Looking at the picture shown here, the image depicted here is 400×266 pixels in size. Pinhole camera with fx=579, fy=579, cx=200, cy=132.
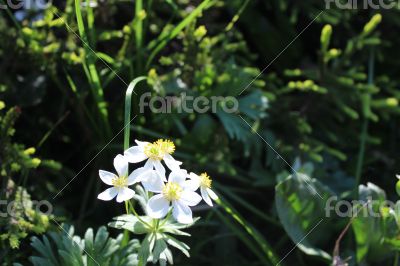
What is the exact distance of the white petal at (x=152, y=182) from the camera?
4.00ft

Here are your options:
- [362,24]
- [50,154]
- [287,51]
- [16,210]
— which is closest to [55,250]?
[16,210]

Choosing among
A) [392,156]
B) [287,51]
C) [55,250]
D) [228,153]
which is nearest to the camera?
[55,250]

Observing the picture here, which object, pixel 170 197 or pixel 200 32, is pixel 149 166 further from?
pixel 200 32

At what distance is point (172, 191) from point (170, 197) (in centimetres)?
1

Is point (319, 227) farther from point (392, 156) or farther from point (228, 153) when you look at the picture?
point (392, 156)

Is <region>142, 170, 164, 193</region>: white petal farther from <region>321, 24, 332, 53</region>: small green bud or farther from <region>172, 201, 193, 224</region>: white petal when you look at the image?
<region>321, 24, 332, 53</region>: small green bud

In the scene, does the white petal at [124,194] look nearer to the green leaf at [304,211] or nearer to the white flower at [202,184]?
the white flower at [202,184]

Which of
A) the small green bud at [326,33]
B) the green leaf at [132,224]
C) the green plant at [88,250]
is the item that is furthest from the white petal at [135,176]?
the small green bud at [326,33]

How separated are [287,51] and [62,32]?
2.85ft

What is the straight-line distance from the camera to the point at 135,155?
Result: 1272 millimetres

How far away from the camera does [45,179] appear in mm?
→ 1831

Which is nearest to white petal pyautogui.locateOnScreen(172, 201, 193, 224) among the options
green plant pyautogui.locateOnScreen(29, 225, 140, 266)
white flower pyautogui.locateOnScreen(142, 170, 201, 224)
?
white flower pyautogui.locateOnScreen(142, 170, 201, 224)

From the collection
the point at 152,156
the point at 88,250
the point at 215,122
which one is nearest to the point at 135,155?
the point at 152,156

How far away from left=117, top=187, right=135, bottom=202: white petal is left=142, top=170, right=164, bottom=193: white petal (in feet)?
0.11
